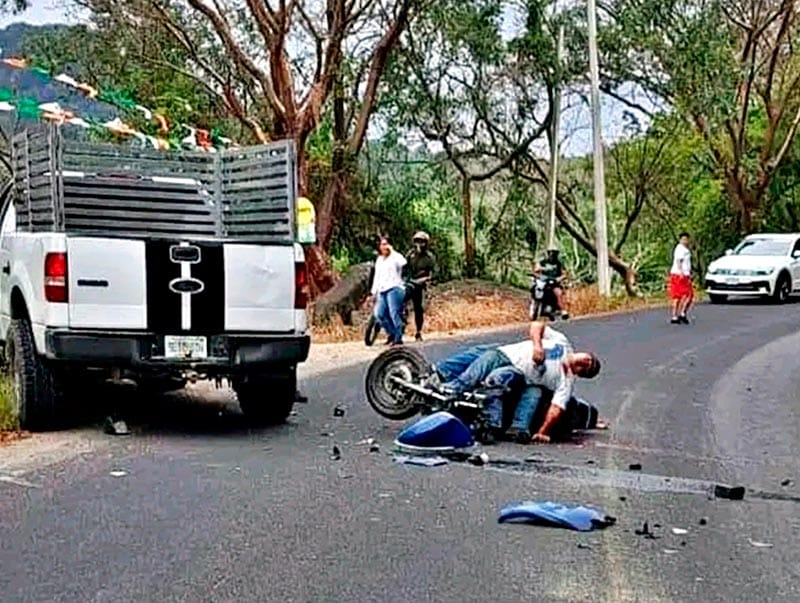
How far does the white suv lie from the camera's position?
33000 millimetres

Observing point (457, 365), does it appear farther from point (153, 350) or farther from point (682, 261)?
point (682, 261)

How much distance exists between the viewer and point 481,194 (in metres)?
37.7

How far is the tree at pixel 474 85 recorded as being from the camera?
30594 millimetres

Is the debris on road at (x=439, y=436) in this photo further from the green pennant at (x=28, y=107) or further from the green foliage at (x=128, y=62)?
the green foliage at (x=128, y=62)

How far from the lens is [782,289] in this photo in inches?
1328

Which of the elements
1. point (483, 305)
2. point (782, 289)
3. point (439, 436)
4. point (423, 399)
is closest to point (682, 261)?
point (483, 305)

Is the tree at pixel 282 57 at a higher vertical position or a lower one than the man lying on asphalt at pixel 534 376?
higher

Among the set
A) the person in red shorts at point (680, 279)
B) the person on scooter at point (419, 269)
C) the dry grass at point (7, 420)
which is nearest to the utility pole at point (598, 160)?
the person in red shorts at point (680, 279)

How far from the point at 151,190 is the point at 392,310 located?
8.39 m

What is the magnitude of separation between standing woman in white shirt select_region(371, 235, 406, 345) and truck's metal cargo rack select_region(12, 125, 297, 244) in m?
7.43

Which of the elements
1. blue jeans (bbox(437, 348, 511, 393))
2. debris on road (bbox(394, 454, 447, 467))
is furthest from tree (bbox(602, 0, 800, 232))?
debris on road (bbox(394, 454, 447, 467))

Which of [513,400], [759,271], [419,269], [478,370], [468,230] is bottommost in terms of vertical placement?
[513,400]

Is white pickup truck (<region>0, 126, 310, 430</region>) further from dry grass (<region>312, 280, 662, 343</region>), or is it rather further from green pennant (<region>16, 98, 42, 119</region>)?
dry grass (<region>312, 280, 662, 343</region>)

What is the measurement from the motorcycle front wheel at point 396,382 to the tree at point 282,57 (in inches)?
573
